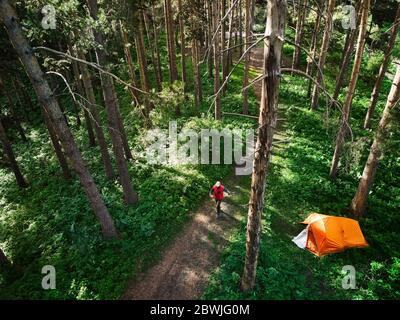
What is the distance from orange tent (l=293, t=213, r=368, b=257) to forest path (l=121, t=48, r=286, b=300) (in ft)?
9.42

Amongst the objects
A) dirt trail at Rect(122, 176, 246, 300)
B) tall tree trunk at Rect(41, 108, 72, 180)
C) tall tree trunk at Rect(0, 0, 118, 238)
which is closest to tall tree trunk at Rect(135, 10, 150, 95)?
tall tree trunk at Rect(41, 108, 72, 180)

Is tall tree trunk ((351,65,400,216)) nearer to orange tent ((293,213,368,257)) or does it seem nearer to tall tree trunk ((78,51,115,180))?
orange tent ((293,213,368,257))

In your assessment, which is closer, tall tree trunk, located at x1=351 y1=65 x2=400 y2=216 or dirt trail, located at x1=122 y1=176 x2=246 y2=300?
dirt trail, located at x1=122 y1=176 x2=246 y2=300

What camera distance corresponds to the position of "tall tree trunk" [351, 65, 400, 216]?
11.5m

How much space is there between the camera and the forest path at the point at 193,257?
10906mm

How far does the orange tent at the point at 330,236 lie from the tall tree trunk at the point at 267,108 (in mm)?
4011

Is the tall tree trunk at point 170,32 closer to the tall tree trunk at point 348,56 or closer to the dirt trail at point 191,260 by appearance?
Result: the tall tree trunk at point 348,56

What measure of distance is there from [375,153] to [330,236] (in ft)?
12.7

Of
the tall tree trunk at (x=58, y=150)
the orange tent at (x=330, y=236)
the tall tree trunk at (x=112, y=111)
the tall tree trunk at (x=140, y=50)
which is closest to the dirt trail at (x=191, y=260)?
the orange tent at (x=330, y=236)

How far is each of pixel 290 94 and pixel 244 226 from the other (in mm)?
15478

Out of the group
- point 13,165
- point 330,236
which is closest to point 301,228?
point 330,236

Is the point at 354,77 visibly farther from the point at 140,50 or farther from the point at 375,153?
the point at 140,50

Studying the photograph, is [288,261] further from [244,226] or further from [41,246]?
[41,246]
